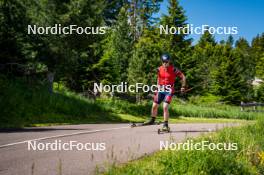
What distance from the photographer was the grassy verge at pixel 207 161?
6754 mm

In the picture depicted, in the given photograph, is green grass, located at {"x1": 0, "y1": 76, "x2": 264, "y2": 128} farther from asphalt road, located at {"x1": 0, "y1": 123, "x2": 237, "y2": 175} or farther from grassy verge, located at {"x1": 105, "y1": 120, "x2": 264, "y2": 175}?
grassy verge, located at {"x1": 105, "y1": 120, "x2": 264, "y2": 175}

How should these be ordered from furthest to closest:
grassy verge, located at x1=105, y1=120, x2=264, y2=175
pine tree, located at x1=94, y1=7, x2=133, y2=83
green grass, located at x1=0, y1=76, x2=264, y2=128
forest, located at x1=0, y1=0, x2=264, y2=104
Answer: pine tree, located at x1=94, y1=7, x2=133, y2=83 < forest, located at x1=0, y1=0, x2=264, y2=104 < green grass, located at x1=0, y1=76, x2=264, y2=128 < grassy verge, located at x1=105, y1=120, x2=264, y2=175

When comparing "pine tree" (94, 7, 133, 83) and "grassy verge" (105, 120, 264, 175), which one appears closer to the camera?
"grassy verge" (105, 120, 264, 175)

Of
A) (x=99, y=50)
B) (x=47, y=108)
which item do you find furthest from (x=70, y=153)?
(x=99, y=50)

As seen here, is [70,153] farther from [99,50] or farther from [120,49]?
[120,49]

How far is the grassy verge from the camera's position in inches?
266

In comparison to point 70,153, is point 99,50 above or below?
above

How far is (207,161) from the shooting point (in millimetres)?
7551

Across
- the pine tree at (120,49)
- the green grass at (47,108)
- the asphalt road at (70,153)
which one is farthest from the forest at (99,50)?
the asphalt road at (70,153)

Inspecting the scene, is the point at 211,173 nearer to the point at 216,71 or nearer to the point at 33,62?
the point at 33,62

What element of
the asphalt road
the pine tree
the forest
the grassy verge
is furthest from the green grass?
the pine tree

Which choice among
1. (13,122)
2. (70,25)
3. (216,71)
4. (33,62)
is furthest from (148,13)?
(13,122)

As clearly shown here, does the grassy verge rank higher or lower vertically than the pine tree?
lower

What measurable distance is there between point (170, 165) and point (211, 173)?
0.90 metres
